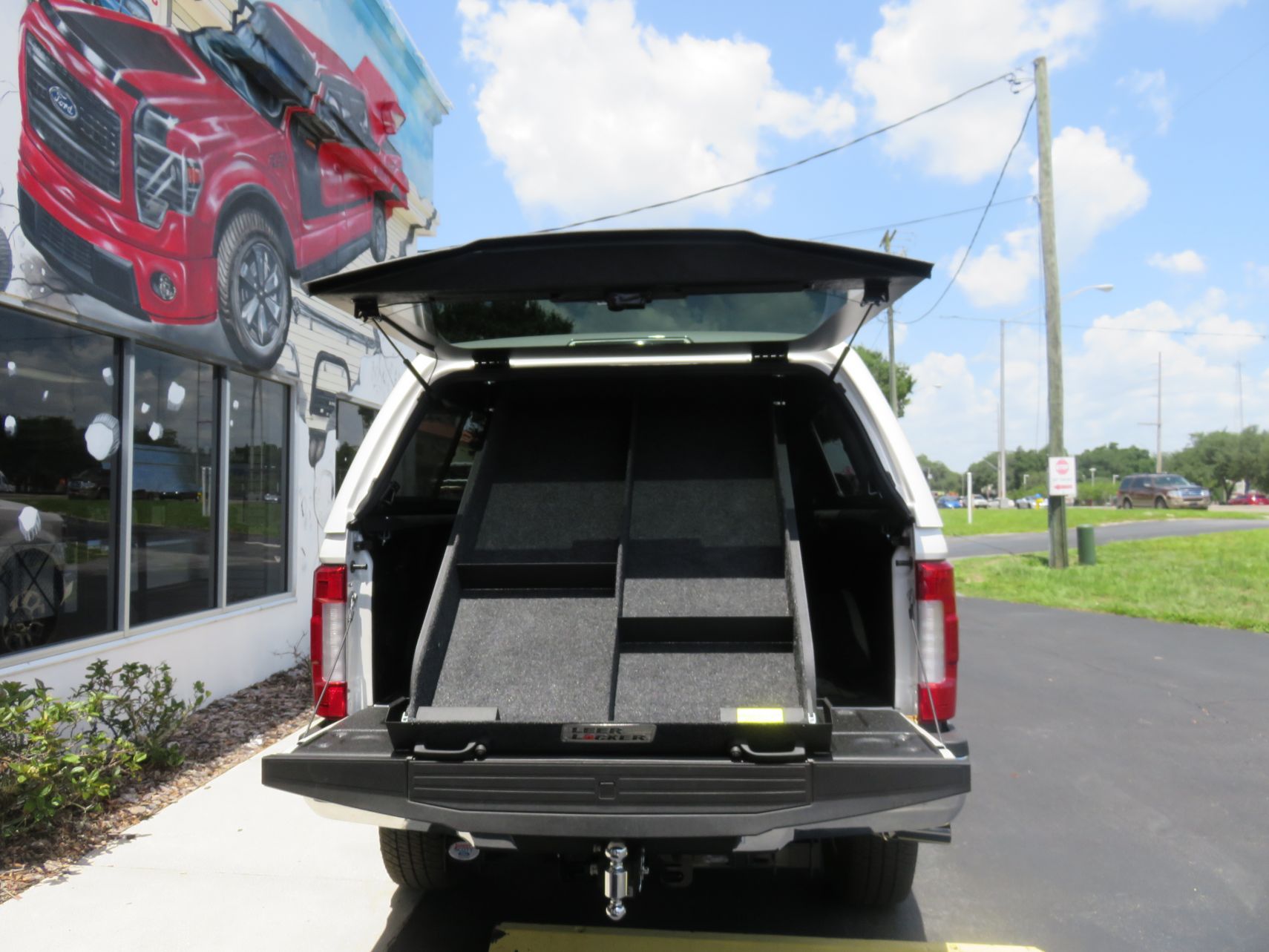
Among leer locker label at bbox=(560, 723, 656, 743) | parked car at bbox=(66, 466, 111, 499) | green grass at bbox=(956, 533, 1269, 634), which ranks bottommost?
green grass at bbox=(956, 533, 1269, 634)

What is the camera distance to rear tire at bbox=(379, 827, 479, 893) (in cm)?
345

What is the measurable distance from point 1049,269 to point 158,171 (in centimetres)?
1497

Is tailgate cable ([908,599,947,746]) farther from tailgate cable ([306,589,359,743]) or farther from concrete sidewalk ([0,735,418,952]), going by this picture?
concrete sidewalk ([0,735,418,952])

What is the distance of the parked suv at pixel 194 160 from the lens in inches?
200

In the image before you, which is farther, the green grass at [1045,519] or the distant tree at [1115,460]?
the distant tree at [1115,460]

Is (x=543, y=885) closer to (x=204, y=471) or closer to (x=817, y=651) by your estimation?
(x=817, y=651)

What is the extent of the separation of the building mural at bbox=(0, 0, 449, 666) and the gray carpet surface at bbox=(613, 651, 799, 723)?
3620 millimetres

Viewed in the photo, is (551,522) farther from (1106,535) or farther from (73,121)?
(1106,535)

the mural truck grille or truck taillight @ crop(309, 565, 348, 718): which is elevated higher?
the mural truck grille

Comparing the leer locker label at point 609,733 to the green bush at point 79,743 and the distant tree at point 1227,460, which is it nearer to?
the green bush at point 79,743

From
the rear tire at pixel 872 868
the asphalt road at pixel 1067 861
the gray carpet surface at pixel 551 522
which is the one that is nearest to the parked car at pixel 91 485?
the gray carpet surface at pixel 551 522

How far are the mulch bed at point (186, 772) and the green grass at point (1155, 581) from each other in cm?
994

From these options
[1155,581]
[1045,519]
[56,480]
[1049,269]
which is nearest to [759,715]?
[56,480]

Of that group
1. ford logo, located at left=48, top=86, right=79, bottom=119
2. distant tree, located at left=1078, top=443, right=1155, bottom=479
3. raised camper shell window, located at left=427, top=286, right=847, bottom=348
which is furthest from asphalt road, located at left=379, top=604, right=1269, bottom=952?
distant tree, located at left=1078, top=443, right=1155, bottom=479
